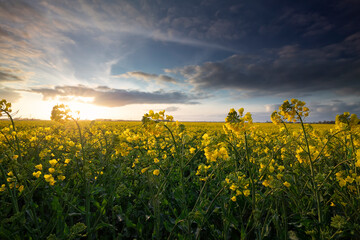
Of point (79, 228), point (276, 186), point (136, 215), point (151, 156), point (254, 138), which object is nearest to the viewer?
point (79, 228)

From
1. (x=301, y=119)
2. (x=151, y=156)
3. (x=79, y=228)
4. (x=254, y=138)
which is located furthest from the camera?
(x=254, y=138)

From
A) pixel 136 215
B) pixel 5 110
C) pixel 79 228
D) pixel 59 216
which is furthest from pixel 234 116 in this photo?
pixel 5 110

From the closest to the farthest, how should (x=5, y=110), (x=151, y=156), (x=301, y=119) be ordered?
(x=301, y=119) < (x=5, y=110) < (x=151, y=156)

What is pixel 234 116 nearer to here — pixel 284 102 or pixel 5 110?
pixel 284 102

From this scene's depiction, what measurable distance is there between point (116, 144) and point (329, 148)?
3557mm

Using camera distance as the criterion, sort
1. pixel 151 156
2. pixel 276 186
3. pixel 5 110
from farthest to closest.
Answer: pixel 151 156 < pixel 5 110 < pixel 276 186

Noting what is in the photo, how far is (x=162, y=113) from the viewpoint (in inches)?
92.7

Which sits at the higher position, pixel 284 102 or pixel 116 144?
pixel 284 102

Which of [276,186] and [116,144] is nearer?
[276,186]

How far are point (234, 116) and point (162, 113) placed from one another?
0.95 m

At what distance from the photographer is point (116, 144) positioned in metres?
2.51

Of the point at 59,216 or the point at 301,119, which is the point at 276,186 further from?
the point at 59,216

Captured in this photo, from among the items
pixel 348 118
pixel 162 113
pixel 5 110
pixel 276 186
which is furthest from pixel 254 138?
pixel 5 110

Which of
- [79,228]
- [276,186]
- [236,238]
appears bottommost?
[236,238]
